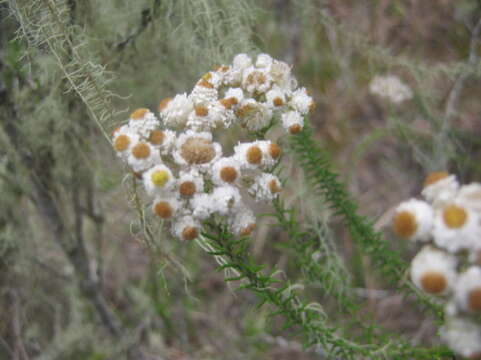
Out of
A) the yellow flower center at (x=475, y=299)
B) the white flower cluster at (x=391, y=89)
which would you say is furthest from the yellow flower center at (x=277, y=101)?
the white flower cluster at (x=391, y=89)

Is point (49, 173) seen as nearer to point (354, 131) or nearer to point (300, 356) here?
point (300, 356)

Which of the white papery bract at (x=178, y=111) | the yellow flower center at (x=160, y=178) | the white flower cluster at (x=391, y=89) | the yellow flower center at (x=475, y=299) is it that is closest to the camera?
the yellow flower center at (x=475, y=299)

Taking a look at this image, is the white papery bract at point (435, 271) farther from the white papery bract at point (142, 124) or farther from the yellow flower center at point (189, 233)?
the white papery bract at point (142, 124)

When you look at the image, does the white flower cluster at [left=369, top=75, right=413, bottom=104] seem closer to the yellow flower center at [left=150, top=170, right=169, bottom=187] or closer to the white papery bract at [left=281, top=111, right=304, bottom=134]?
the white papery bract at [left=281, top=111, right=304, bottom=134]

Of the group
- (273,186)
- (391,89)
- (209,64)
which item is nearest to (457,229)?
(273,186)

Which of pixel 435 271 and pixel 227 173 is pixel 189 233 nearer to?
pixel 227 173

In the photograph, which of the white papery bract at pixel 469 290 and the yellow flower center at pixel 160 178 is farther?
the yellow flower center at pixel 160 178
